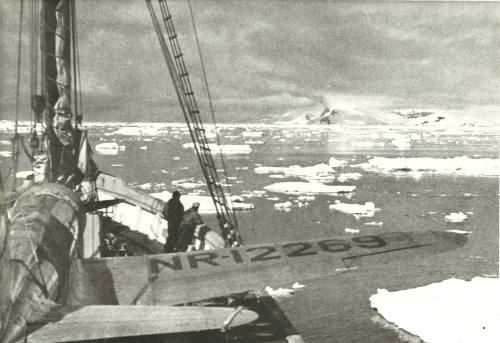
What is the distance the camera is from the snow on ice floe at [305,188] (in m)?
20.8

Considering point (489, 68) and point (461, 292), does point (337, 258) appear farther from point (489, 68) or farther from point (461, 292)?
point (489, 68)

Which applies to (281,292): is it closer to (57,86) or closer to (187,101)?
(187,101)

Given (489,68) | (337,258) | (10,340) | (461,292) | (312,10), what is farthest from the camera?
(489,68)

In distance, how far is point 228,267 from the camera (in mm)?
4695

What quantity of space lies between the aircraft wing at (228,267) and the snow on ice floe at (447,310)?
2.78 metres

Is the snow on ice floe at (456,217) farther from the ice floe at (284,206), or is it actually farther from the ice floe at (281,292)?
the ice floe at (281,292)

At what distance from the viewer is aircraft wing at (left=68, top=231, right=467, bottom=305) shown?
4.39 m

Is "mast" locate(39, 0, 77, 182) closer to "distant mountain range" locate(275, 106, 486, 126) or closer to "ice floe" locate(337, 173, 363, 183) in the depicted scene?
"ice floe" locate(337, 173, 363, 183)

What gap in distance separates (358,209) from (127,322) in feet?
47.0

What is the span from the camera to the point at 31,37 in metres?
7.42

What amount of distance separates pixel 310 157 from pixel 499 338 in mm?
29796

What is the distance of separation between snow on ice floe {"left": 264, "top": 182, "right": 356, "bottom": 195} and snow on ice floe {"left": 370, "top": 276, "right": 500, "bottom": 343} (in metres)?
11.8

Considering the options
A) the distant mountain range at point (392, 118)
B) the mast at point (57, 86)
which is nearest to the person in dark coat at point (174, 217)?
the mast at point (57, 86)

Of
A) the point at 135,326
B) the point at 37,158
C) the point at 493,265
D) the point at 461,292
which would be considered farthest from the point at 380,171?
the point at 135,326
